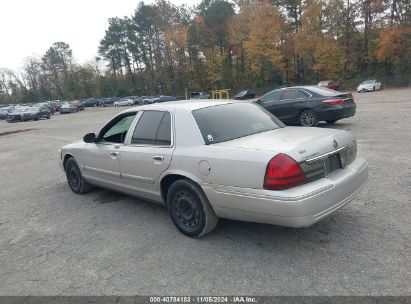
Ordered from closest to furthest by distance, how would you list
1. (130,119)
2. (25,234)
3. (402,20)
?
(25,234) → (130,119) → (402,20)

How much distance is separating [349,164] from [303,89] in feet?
23.9

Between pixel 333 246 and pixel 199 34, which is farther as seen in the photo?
pixel 199 34

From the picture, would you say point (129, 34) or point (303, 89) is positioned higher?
point (129, 34)

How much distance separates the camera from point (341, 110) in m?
9.91

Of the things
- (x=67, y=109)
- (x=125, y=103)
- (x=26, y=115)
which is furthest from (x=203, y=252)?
(x=125, y=103)

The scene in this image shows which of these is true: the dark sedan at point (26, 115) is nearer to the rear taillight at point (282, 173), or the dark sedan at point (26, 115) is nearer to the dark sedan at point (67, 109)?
the dark sedan at point (67, 109)

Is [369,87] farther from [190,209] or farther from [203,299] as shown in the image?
[203,299]

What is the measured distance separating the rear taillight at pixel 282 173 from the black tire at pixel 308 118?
24.6 ft

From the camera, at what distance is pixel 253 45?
49219 millimetres

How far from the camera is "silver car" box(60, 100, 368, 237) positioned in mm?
3174

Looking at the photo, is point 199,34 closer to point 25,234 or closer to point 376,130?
point 376,130

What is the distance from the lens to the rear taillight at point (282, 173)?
10.3 ft

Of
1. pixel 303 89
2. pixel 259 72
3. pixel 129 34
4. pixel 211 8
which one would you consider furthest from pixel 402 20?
pixel 129 34

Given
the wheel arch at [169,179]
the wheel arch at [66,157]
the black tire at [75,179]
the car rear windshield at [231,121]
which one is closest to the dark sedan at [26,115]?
the wheel arch at [66,157]
